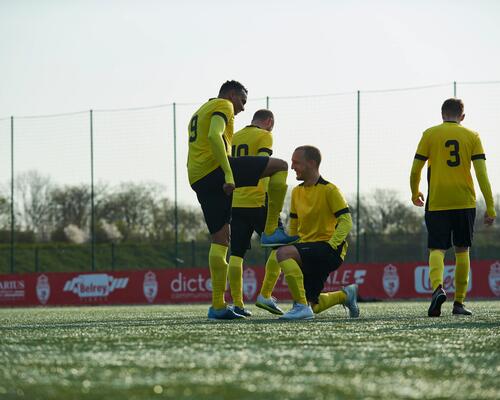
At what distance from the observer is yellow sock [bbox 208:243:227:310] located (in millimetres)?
6840

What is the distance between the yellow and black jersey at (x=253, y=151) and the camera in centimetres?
784

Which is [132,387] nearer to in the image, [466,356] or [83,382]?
[83,382]

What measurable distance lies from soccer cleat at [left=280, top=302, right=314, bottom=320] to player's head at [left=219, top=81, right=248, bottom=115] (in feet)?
5.35

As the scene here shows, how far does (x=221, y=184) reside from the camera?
6.68m

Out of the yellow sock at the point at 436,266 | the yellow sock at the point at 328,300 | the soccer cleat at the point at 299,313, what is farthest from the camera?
the yellow sock at the point at 436,266

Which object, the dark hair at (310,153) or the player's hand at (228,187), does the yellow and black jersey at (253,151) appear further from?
the player's hand at (228,187)

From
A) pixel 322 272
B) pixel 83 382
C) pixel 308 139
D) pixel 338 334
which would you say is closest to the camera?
pixel 83 382

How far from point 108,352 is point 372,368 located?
44.5 inches

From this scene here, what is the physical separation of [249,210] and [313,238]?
1.32 m

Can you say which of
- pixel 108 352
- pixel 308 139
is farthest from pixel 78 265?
pixel 108 352

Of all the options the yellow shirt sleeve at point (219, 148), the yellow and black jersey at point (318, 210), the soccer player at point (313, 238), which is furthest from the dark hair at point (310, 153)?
the yellow shirt sleeve at point (219, 148)

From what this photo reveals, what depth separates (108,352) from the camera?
11.9 ft

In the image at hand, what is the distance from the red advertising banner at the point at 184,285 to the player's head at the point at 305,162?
1216 cm

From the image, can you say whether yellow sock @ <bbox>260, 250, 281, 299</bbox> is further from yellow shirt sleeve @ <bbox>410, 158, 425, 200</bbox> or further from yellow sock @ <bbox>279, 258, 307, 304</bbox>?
yellow sock @ <bbox>279, 258, 307, 304</bbox>
